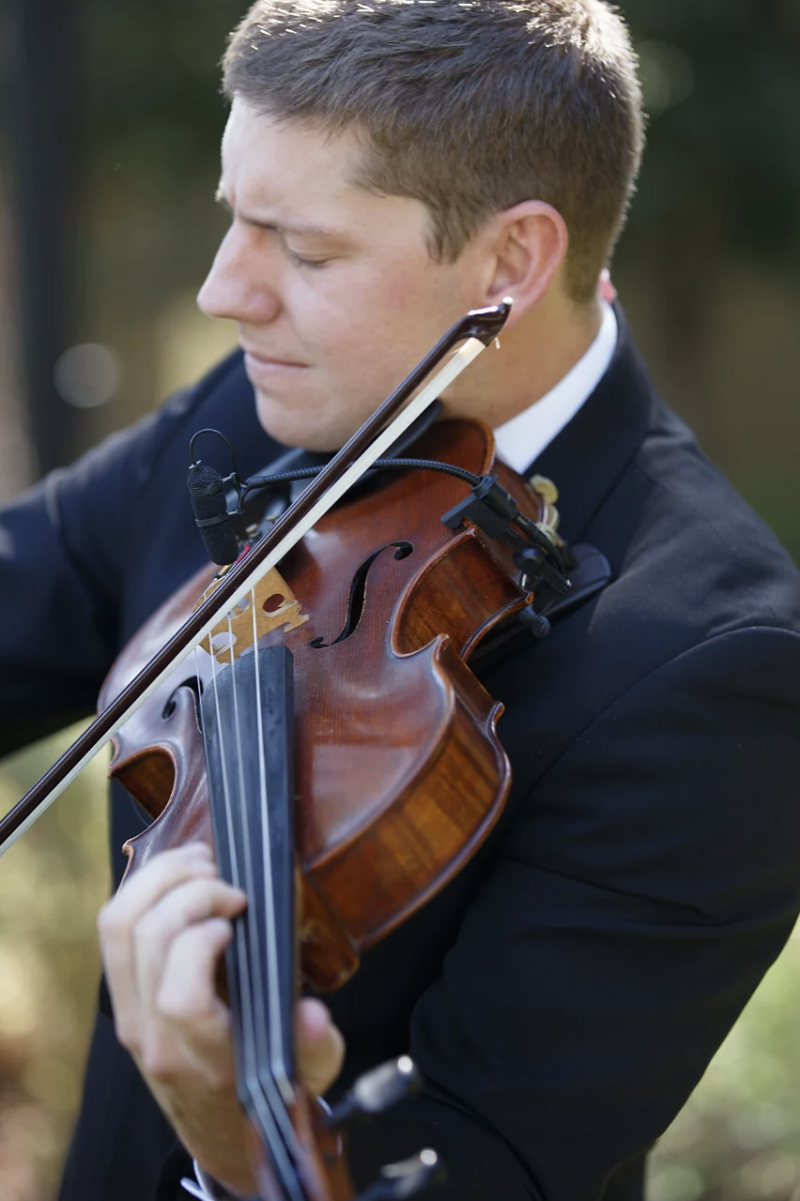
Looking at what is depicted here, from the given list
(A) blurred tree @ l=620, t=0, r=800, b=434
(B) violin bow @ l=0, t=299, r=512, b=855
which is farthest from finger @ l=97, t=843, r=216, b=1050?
(A) blurred tree @ l=620, t=0, r=800, b=434


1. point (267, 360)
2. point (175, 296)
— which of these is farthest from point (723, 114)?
point (267, 360)

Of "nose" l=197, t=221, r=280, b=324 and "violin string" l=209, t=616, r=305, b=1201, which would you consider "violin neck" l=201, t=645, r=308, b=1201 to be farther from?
"nose" l=197, t=221, r=280, b=324

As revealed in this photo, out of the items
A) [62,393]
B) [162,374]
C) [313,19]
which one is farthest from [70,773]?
[162,374]

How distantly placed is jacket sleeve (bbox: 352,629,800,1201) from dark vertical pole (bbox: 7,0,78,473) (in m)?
3.63

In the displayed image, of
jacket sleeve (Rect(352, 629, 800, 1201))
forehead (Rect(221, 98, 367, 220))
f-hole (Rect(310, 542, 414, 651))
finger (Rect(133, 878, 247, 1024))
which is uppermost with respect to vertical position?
forehead (Rect(221, 98, 367, 220))

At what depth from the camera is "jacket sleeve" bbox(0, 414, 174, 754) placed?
1.80 m

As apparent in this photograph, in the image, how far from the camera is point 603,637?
131 cm

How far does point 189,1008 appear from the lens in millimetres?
854

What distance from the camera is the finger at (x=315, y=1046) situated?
86 centimetres

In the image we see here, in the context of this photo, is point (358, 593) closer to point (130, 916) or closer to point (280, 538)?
point (280, 538)

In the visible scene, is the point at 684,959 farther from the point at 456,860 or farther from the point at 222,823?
the point at 222,823

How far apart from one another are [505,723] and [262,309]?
0.54 m

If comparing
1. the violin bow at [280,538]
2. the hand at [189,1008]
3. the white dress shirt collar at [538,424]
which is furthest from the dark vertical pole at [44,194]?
the hand at [189,1008]

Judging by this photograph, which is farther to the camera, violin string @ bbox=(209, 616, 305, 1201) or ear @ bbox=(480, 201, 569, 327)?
ear @ bbox=(480, 201, 569, 327)
